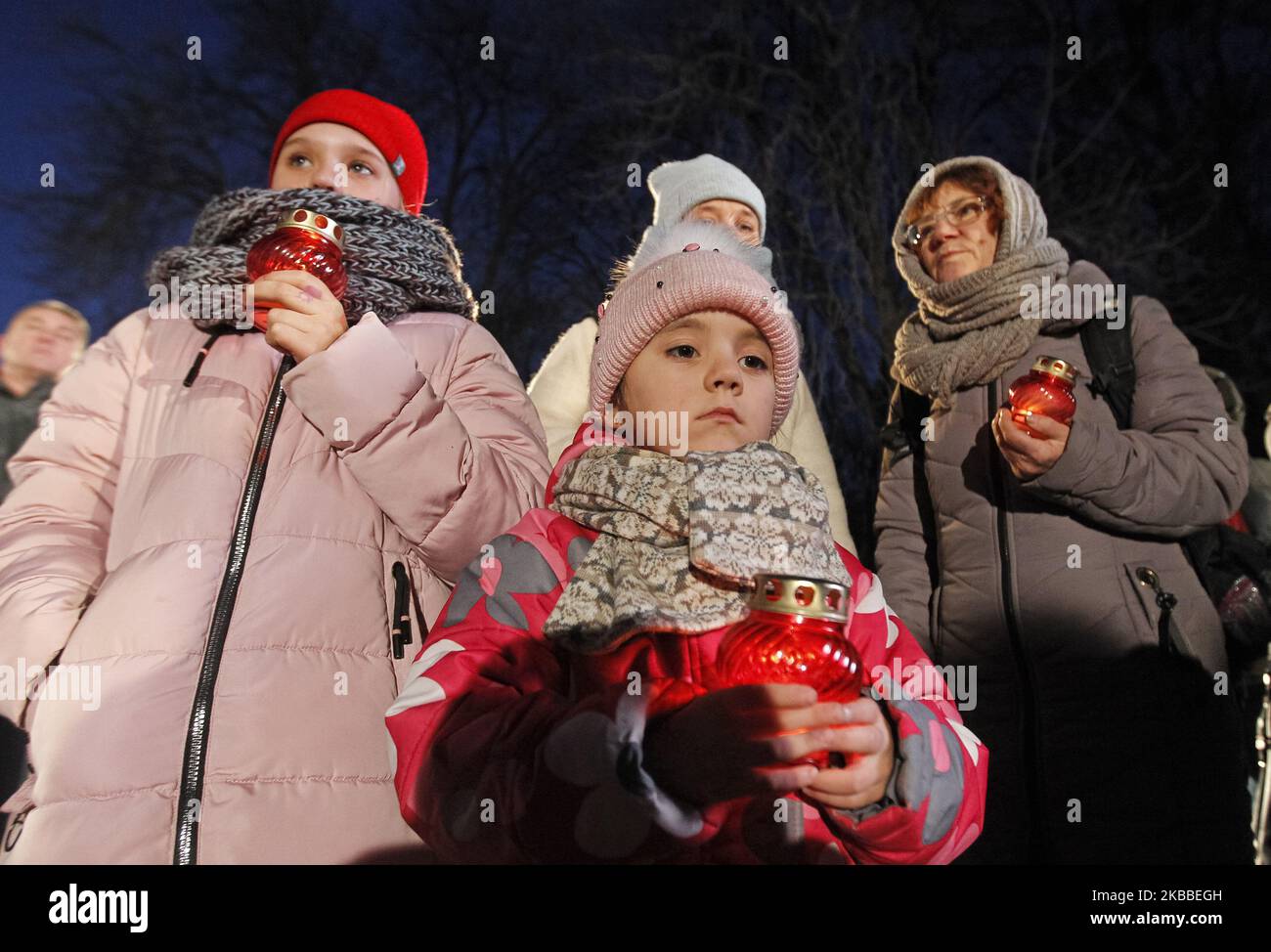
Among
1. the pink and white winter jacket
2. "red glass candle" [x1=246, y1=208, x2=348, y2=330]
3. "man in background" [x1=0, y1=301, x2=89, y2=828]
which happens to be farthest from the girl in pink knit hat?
"man in background" [x1=0, y1=301, x2=89, y2=828]

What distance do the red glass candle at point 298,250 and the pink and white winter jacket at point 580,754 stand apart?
601mm

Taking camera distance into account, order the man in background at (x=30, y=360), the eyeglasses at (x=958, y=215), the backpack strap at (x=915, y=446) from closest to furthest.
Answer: the backpack strap at (x=915, y=446)
the eyeglasses at (x=958, y=215)
the man in background at (x=30, y=360)

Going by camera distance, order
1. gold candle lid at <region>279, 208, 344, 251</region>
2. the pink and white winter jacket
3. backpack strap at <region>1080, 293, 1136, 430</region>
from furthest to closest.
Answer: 1. backpack strap at <region>1080, 293, 1136, 430</region>
2. gold candle lid at <region>279, 208, 344, 251</region>
3. the pink and white winter jacket

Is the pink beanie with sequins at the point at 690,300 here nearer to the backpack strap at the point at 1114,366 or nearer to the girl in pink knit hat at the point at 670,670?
the girl in pink knit hat at the point at 670,670

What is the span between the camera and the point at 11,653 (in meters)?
1.60

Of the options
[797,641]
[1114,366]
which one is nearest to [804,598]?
[797,641]

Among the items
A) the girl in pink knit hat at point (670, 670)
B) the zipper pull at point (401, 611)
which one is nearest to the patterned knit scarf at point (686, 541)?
the girl in pink knit hat at point (670, 670)

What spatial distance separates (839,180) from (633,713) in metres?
5.56

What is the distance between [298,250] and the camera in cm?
161

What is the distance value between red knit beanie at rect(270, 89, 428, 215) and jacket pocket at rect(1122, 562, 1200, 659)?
199cm

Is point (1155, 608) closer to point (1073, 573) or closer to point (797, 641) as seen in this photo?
point (1073, 573)

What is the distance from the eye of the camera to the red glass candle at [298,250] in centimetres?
161

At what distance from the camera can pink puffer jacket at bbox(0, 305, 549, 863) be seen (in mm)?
1494

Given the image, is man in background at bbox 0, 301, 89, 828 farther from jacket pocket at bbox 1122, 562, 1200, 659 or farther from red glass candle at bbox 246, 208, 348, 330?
jacket pocket at bbox 1122, 562, 1200, 659
